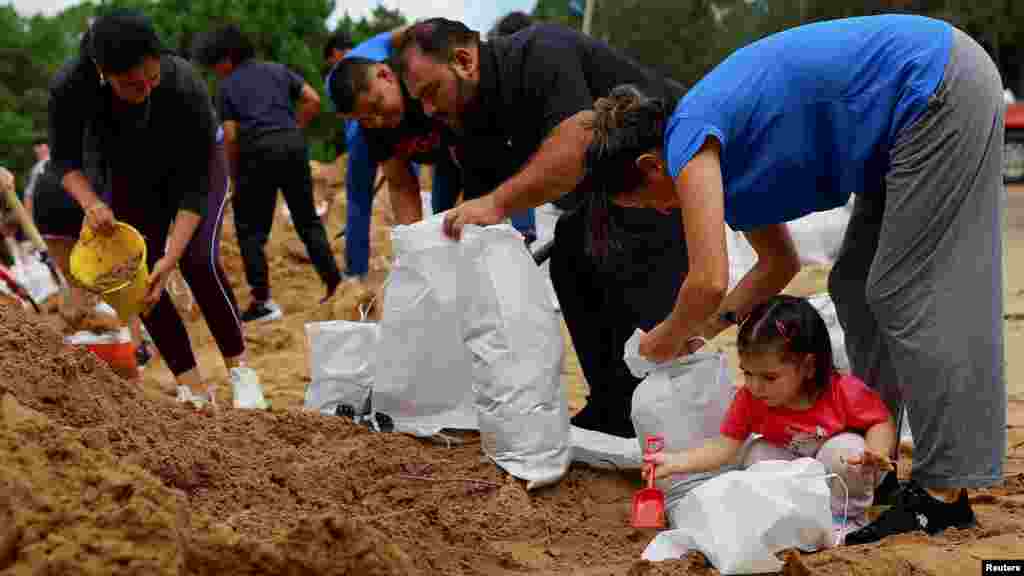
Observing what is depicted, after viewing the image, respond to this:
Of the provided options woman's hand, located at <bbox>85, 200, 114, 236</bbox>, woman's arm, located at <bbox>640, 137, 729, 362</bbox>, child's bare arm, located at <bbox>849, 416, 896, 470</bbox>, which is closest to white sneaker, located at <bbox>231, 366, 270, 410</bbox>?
woman's hand, located at <bbox>85, 200, 114, 236</bbox>

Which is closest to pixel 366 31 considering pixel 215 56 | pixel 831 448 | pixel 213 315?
pixel 215 56

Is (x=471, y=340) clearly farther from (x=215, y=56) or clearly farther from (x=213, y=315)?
(x=215, y=56)

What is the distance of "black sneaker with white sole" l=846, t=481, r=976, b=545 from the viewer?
2.53 meters

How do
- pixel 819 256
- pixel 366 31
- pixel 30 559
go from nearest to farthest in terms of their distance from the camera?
pixel 30 559
pixel 819 256
pixel 366 31

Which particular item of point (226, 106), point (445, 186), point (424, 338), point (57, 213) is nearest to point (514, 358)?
point (424, 338)

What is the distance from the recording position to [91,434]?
2.19 meters

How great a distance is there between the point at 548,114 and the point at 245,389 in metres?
1.79

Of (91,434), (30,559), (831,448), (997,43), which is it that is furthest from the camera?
(997,43)

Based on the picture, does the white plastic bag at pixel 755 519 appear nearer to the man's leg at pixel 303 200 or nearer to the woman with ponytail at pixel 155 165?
the woman with ponytail at pixel 155 165

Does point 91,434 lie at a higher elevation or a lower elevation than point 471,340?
higher

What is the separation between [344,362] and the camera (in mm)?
3834

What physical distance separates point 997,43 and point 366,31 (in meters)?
12.2

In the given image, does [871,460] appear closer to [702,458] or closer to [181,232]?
[702,458]

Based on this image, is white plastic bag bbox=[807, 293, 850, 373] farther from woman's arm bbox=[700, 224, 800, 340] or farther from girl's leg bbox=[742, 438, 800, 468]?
girl's leg bbox=[742, 438, 800, 468]
